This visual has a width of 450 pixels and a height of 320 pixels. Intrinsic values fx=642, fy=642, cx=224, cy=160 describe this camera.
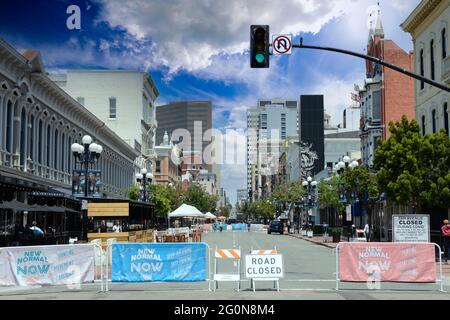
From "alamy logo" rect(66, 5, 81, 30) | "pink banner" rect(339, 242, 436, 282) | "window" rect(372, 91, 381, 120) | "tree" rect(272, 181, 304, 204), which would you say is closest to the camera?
"pink banner" rect(339, 242, 436, 282)

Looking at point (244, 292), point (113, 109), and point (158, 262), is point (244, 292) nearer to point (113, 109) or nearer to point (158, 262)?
point (158, 262)

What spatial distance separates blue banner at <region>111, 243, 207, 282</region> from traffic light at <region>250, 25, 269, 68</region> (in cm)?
517

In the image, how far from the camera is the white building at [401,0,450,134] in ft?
117

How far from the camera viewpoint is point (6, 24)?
30312 millimetres

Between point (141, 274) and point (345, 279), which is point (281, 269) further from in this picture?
point (141, 274)

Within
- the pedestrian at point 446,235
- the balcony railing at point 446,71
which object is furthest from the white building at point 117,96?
the pedestrian at point 446,235

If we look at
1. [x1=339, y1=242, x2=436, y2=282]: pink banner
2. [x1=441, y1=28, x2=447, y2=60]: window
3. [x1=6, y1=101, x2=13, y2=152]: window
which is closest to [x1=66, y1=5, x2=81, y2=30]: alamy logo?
[x1=339, y1=242, x2=436, y2=282]: pink banner

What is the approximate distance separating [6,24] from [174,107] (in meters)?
165

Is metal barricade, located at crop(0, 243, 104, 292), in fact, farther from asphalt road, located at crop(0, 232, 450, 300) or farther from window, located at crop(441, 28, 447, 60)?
window, located at crop(441, 28, 447, 60)

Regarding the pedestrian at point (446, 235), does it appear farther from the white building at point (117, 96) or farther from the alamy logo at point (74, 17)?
the white building at point (117, 96)

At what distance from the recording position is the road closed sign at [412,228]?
26609mm

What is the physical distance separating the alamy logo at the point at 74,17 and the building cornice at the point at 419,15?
860 inches

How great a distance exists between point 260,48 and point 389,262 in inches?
264

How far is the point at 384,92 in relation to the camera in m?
56.3
